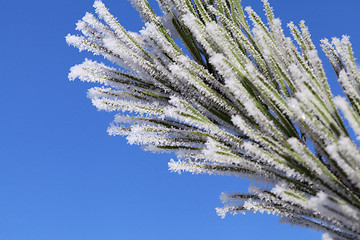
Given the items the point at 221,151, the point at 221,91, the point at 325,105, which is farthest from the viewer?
the point at 221,91

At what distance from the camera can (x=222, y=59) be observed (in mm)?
1785

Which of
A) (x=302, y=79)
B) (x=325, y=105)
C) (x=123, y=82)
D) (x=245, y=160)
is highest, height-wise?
(x=123, y=82)

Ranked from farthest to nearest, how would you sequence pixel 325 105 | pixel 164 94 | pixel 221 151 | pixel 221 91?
pixel 164 94 < pixel 221 91 < pixel 221 151 < pixel 325 105

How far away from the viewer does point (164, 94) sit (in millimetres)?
2145

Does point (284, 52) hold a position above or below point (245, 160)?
above

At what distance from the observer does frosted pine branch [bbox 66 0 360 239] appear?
1593mm

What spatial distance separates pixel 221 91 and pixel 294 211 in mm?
631

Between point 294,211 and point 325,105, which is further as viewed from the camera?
point 294,211

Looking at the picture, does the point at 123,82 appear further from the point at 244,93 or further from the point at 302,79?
the point at 302,79

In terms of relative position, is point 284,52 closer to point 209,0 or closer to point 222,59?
point 222,59

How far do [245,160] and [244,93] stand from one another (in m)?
0.28

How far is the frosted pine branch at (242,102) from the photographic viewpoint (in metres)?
1.59

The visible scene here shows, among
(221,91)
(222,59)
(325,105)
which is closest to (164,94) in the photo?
(221,91)

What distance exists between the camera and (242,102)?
1.78 m
